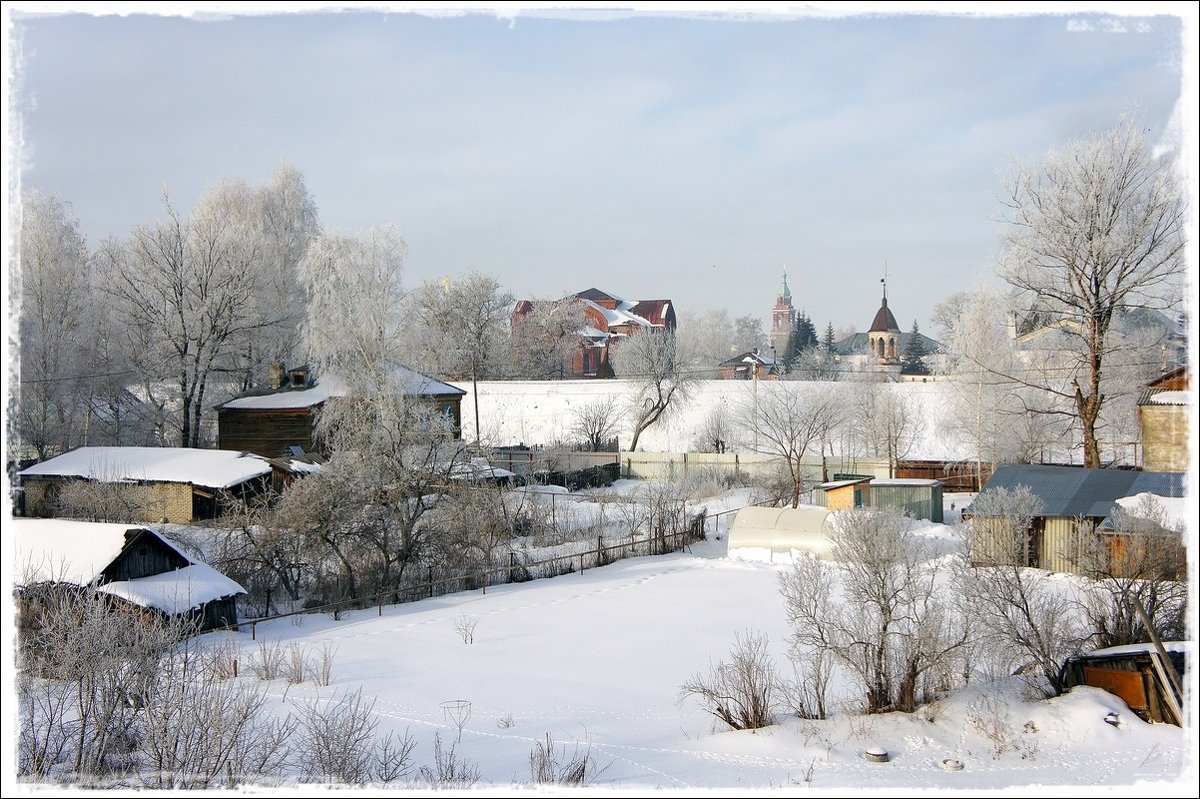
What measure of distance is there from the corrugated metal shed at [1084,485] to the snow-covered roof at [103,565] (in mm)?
16330

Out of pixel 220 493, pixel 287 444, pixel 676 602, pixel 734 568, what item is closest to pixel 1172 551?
pixel 676 602

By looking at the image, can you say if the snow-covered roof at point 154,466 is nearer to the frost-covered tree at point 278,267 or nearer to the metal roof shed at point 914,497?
the frost-covered tree at point 278,267

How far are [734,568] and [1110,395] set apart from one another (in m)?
10.5

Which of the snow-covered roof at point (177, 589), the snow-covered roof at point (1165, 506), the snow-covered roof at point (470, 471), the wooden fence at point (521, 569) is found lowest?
the wooden fence at point (521, 569)

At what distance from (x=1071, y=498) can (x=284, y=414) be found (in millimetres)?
24687

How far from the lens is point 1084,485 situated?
1914 cm

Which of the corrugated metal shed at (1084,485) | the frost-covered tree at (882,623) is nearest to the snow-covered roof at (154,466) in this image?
the frost-covered tree at (882,623)

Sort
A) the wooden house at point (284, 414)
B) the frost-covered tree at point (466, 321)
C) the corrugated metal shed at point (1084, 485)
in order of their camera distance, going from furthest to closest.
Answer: the frost-covered tree at point (466, 321), the wooden house at point (284, 414), the corrugated metal shed at point (1084, 485)

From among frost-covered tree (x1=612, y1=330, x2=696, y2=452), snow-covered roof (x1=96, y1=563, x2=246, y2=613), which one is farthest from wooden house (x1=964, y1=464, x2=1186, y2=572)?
frost-covered tree (x1=612, y1=330, x2=696, y2=452)

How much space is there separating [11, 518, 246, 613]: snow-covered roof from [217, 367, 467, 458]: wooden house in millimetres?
14720

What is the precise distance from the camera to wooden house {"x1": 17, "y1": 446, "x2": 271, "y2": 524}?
2395cm

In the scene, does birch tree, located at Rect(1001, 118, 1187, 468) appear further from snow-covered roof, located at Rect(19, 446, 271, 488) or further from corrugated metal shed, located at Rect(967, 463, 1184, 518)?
snow-covered roof, located at Rect(19, 446, 271, 488)

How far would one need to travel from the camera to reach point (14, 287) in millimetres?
2855

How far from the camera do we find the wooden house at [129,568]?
14117mm
